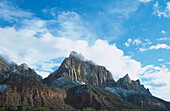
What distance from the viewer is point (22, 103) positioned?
634 feet

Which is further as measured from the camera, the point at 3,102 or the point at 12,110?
the point at 3,102

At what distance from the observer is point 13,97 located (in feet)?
645

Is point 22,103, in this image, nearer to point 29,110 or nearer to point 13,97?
point 13,97

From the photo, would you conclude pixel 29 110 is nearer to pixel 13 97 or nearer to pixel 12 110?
pixel 12 110

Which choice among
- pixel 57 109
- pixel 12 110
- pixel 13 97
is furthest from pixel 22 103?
pixel 12 110

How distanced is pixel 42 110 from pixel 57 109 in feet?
121

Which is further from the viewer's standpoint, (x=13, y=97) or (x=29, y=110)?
(x=13, y=97)

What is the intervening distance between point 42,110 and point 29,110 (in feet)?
41.8

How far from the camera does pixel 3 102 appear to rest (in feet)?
611

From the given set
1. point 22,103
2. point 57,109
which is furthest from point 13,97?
point 57,109

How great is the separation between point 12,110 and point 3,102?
47658 mm

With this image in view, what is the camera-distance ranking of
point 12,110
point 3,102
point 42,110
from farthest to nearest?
point 3,102 < point 42,110 < point 12,110

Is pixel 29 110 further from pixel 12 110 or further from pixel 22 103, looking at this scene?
pixel 22 103

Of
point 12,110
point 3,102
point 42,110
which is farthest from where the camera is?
point 3,102
